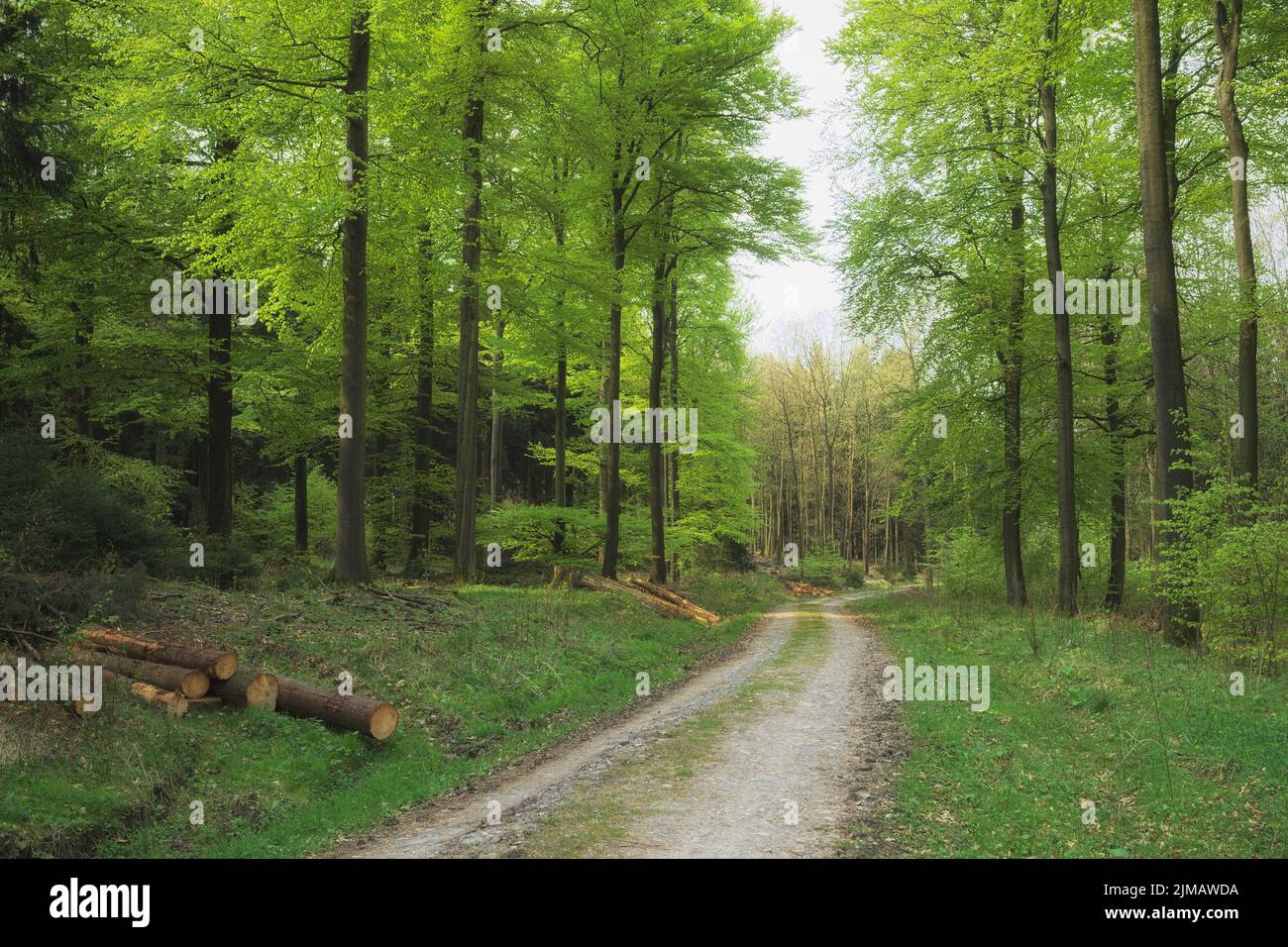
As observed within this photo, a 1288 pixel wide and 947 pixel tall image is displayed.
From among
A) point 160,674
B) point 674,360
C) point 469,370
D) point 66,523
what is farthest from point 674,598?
point 160,674

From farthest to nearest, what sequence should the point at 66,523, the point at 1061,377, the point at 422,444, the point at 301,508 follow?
the point at 301,508, the point at 422,444, the point at 1061,377, the point at 66,523

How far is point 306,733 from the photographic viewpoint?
8.41 m

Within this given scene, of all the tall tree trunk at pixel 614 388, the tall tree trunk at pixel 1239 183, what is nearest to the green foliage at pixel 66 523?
the tall tree trunk at pixel 614 388

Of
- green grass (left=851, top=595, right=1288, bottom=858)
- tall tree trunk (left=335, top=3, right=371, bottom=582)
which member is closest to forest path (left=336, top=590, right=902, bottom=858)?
green grass (left=851, top=595, right=1288, bottom=858)

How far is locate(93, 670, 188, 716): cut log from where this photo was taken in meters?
8.03

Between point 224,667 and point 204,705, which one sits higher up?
point 224,667

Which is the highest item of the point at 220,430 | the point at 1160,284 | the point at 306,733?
the point at 1160,284

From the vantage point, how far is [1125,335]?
21.7 meters

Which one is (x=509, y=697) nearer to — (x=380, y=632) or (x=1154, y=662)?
(x=380, y=632)

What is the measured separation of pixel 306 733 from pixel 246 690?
78 centimetres

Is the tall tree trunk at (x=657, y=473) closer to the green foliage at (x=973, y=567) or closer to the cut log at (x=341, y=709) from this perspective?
the green foliage at (x=973, y=567)

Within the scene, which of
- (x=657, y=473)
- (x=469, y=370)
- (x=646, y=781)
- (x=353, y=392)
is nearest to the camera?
(x=646, y=781)

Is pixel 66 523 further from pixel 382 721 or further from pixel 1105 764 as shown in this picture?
pixel 1105 764

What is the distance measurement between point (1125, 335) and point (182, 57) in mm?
22422
